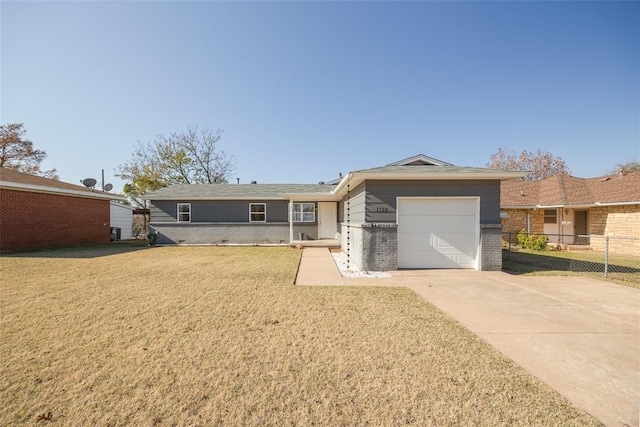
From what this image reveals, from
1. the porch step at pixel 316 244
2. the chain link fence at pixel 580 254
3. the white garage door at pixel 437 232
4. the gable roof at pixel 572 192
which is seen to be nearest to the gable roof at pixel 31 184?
the porch step at pixel 316 244

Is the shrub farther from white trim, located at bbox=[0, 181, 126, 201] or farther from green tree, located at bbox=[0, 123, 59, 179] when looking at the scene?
green tree, located at bbox=[0, 123, 59, 179]

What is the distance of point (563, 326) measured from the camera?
4.09 m

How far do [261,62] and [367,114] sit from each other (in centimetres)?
733

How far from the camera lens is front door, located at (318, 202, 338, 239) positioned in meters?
16.8

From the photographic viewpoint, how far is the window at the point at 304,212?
16.7 m

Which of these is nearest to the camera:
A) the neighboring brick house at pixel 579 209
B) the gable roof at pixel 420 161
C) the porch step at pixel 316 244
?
the gable roof at pixel 420 161

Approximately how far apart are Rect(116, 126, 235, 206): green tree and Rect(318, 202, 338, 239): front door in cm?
2028

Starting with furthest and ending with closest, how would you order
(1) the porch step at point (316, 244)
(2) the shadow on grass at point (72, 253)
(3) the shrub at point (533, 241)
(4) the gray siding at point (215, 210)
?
(4) the gray siding at point (215, 210)
(1) the porch step at point (316, 244)
(3) the shrub at point (533, 241)
(2) the shadow on grass at point (72, 253)

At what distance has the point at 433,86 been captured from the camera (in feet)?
46.4

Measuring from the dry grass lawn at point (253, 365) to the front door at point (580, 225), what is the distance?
1647 cm

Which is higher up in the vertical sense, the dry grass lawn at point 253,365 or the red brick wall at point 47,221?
the red brick wall at point 47,221

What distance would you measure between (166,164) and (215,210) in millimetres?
16815

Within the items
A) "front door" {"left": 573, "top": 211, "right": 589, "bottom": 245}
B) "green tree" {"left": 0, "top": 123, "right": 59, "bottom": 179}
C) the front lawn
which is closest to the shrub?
"front door" {"left": 573, "top": 211, "right": 589, "bottom": 245}

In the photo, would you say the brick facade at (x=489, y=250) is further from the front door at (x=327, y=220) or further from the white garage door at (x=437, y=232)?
the front door at (x=327, y=220)
